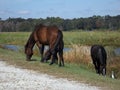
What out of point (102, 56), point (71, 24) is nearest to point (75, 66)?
point (102, 56)

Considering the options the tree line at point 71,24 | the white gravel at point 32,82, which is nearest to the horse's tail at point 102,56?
the white gravel at point 32,82

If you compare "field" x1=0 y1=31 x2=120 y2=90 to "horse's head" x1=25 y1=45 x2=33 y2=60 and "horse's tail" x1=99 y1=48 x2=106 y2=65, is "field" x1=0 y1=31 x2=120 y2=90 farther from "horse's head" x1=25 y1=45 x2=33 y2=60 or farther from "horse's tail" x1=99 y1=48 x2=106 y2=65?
"horse's tail" x1=99 y1=48 x2=106 y2=65

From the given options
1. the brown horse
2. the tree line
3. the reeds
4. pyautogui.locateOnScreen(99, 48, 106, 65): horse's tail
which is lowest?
the tree line

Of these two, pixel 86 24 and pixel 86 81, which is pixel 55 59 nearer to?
pixel 86 81

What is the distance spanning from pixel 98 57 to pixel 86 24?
8895 centimetres

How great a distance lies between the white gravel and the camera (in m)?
10.7

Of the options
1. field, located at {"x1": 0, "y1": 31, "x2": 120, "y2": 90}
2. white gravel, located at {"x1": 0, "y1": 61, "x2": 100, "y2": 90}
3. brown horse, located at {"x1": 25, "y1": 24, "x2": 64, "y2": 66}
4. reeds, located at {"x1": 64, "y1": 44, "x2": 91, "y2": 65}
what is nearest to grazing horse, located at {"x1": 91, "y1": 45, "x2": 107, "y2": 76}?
field, located at {"x1": 0, "y1": 31, "x2": 120, "y2": 90}

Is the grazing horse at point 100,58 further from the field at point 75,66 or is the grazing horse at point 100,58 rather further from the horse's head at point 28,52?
the horse's head at point 28,52

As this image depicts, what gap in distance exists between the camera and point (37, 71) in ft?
45.1

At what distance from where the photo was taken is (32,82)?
449 inches

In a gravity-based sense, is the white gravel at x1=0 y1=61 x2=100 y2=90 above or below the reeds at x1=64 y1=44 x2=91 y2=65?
above

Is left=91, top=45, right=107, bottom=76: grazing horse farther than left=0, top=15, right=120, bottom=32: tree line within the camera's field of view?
No

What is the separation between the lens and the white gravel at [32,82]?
10695 millimetres

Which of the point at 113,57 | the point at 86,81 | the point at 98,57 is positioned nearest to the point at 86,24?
the point at 113,57
